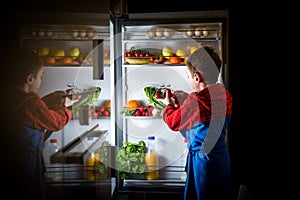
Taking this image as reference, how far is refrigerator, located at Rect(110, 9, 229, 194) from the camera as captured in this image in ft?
5.09

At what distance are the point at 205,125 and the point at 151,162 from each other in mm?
534

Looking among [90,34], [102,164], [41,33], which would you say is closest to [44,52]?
[41,33]

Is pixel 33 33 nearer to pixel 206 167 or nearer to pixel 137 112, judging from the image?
pixel 206 167

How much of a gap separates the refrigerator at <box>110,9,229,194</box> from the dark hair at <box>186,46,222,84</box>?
0.10 metres

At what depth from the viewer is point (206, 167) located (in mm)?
1350

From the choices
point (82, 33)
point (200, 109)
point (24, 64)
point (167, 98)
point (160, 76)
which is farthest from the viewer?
point (160, 76)

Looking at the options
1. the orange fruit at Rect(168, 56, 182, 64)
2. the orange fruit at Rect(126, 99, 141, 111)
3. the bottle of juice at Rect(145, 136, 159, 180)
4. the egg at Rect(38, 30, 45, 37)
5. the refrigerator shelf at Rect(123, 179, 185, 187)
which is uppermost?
the orange fruit at Rect(168, 56, 182, 64)

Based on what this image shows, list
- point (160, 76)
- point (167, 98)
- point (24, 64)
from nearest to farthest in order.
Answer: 1. point (24, 64)
2. point (167, 98)
3. point (160, 76)

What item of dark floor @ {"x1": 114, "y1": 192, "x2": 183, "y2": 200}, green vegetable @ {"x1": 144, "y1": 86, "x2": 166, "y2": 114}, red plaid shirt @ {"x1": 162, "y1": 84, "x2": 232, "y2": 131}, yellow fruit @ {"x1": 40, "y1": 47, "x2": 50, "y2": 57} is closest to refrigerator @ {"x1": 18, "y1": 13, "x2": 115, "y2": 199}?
yellow fruit @ {"x1": 40, "y1": 47, "x2": 50, "y2": 57}

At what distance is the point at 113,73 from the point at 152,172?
63 centimetres

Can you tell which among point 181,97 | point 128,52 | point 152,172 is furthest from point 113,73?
point 152,172

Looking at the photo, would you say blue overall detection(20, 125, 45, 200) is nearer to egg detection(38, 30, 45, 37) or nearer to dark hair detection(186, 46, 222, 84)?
egg detection(38, 30, 45, 37)

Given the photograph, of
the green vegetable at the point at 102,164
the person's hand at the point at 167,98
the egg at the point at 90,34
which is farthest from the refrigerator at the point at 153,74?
the egg at the point at 90,34

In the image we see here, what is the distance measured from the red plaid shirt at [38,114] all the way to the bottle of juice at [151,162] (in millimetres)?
1535
